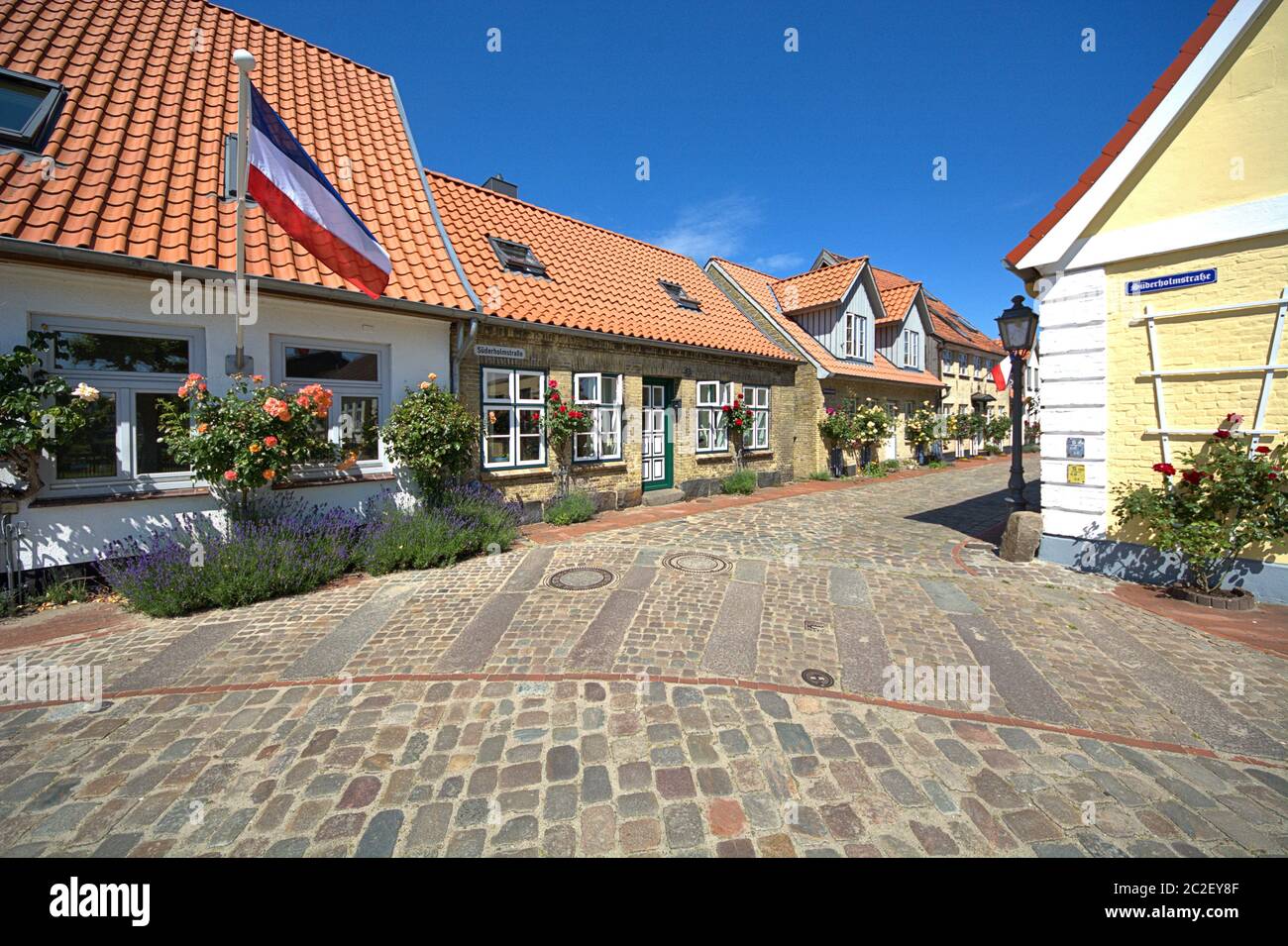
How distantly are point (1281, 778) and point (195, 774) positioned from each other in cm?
587

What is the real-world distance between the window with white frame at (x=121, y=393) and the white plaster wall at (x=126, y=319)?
16cm

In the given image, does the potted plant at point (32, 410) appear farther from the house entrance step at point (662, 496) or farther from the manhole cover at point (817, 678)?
the house entrance step at point (662, 496)

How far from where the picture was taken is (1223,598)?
17.4 ft

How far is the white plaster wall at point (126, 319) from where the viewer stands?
5098 mm

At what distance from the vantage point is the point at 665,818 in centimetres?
249

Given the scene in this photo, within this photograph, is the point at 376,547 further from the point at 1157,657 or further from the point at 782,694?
the point at 1157,657

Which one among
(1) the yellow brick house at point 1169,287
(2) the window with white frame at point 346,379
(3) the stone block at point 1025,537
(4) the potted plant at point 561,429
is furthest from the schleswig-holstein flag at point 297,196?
(3) the stone block at point 1025,537

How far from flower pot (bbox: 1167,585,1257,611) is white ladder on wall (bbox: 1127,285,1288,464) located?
147 cm

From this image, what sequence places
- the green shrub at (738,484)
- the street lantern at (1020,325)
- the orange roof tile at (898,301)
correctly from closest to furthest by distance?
the street lantern at (1020,325)
the green shrub at (738,484)
the orange roof tile at (898,301)

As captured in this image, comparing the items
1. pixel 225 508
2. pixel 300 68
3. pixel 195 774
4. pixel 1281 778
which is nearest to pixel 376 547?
pixel 225 508

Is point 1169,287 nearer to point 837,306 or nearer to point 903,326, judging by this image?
point 837,306

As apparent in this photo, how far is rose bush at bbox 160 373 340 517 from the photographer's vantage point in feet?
17.6

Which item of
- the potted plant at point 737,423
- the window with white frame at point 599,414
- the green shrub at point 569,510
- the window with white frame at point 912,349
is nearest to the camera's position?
the green shrub at point 569,510

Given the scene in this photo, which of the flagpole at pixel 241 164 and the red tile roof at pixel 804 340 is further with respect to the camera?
the red tile roof at pixel 804 340
